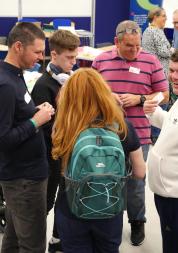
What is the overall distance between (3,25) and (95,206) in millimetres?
6812

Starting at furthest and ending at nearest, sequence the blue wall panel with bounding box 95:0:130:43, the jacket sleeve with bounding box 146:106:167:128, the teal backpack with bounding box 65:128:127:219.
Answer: the blue wall panel with bounding box 95:0:130:43 < the jacket sleeve with bounding box 146:106:167:128 < the teal backpack with bounding box 65:128:127:219

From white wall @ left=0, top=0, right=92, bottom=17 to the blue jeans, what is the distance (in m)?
6.04

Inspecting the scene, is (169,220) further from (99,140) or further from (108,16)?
(108,16)

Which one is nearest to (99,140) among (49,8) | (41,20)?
(41,20)

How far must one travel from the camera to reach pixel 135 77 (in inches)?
96.5

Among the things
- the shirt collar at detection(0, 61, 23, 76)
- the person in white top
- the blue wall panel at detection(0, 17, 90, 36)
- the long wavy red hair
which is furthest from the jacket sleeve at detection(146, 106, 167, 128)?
the blue wall panel at detection(0, 17, 90, 36)

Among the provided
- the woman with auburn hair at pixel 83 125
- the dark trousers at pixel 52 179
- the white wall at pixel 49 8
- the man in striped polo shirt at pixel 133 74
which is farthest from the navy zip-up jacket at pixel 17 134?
the white wall at pixel 49 8

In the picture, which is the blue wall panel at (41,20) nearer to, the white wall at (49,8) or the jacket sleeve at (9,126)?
the white wall at (49,8)

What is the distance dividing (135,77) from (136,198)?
33.2 inches

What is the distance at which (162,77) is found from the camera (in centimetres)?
252

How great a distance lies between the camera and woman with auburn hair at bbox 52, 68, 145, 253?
5.02ft

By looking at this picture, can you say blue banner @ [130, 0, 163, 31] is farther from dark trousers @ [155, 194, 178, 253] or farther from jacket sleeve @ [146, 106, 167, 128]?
dark trousers @ [155, 194, 178, 253]

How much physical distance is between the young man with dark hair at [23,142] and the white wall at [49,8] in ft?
20.7

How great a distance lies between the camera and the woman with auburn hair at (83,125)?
5.02ft
